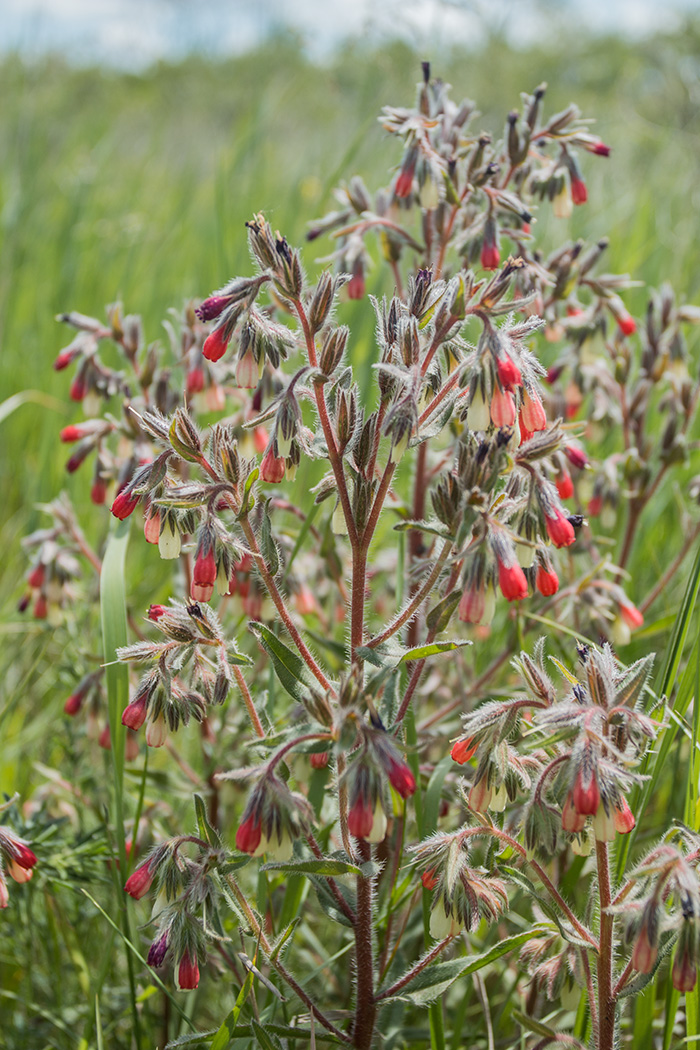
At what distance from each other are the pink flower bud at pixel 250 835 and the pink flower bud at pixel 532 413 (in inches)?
Result: 33.9

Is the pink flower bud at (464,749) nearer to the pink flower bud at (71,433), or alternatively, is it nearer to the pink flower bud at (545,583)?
the pink flower bud at (545,583)

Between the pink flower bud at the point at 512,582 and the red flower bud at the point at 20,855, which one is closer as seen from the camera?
the pink flower bud at the point at 512,582

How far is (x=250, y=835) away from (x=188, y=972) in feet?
1.20

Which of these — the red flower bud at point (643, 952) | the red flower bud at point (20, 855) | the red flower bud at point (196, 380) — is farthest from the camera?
the red flower bud at point (196, 380)

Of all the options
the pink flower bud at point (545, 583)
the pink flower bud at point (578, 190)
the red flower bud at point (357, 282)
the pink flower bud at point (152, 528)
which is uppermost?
the pink flower bud at point (578, 190)

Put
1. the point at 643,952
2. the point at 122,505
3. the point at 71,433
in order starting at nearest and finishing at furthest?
the point at 643,952 → the point at 122,505 → the point at 71,433

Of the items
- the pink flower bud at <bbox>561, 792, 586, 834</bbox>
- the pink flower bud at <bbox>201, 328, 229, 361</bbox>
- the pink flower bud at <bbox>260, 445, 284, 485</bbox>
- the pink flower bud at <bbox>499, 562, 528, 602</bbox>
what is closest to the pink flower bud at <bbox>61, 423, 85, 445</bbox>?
the pink flower bud at <bbox>201, 328, 229, 361</bbox>

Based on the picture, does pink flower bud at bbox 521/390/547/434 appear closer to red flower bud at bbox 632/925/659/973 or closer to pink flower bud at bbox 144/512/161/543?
pink flower bud at bbox 144/512/161/543

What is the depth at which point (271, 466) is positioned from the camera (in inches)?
64.3

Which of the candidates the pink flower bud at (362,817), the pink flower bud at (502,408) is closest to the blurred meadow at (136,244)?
the pink flower bud at (362,817)

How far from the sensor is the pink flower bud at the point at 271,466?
5.34 feet

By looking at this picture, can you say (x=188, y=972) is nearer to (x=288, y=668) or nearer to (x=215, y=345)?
(x=288, y=668)

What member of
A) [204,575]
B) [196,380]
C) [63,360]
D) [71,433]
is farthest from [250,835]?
[63,360]

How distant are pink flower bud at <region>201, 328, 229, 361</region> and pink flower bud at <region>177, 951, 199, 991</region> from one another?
1114mm
